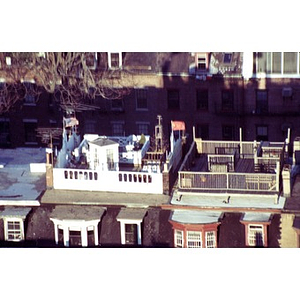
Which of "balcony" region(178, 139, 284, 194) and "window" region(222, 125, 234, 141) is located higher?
"window" region(222, 125, 234, 141)

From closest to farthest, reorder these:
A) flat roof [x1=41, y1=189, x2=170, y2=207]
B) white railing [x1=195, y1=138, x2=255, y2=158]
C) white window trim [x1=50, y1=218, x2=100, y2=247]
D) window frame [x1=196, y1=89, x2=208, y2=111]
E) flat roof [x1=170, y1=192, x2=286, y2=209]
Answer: flat roof [x1=170, y1=192, x2=286, y2=209] < white window trim [x1=50, y1=218, x2=100, y2=247] < flat roof [x1=41, y1=189, x2=170, y2=207] < white railing [x1=195, y1=138, x2=255, y2=158] < window frame [x1=196, y1=89, x2=208, y2=111]

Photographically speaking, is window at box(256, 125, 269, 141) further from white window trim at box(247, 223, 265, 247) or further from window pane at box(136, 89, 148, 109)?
white window trim at box(247, 223, 265, 247)

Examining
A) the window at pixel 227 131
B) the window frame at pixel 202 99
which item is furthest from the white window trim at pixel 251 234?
the window frame at pixel 202 99

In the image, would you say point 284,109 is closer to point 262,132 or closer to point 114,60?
point 262,132

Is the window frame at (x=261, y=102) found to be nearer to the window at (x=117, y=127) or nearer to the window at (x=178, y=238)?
the window at (x=117, y=127)

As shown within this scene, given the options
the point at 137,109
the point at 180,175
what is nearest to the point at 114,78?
the point at 137,109

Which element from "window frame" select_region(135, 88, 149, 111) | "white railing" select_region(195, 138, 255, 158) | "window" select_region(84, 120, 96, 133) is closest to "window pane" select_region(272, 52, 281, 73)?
"window frame" select_region(135, 88, 149, 111)
